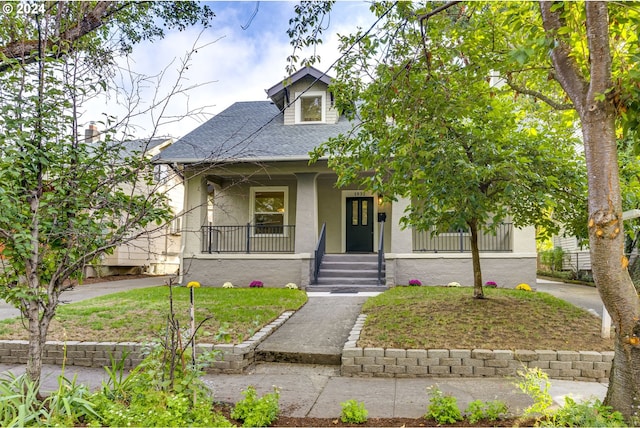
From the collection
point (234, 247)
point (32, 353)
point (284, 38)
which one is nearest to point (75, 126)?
point (32, 353)

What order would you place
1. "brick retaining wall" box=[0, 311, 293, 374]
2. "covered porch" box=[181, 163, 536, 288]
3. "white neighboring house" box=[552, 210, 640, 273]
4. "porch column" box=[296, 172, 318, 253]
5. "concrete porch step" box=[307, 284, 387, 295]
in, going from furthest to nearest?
1. "white neighboring house" box=[552, 210, 640, 273]
2. "porch column" box=[296, 172, 318, 253]
3. "covered porch" box=[181, 163, 536, 288]
4. "concrete porch step" box=[307, 284, 387, 295]
5. "brick retaining wall" box=[0, 311, 293, 374]

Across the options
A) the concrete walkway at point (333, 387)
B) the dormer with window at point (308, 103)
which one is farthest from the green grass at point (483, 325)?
the dormer with window at point (308, 103)

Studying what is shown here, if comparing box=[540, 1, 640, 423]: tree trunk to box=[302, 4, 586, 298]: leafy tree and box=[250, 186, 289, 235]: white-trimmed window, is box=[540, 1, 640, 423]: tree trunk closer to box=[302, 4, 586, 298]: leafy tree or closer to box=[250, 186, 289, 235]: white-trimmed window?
box=[302, 4, 586, 298]: leafy tree

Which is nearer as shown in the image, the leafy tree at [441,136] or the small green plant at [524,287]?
the leafy tree at [441,136]

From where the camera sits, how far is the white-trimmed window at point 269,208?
1310cm

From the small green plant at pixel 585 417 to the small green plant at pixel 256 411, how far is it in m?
1.92

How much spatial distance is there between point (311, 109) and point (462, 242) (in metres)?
6.07

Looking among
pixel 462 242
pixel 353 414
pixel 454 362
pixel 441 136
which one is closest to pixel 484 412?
pixel 353 414

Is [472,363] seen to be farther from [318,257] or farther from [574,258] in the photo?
[574,258]

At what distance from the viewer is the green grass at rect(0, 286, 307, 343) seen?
5.62 meters

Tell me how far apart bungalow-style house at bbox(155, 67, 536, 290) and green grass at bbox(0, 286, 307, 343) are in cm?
157

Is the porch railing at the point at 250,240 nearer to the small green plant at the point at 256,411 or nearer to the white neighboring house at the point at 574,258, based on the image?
the small green plant at the point at 256,411

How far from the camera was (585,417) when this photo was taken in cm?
287

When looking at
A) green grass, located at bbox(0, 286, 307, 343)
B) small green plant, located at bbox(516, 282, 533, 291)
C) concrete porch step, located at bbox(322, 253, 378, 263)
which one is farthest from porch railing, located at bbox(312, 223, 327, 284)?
small green plant, located at bbox(516, 282, 533, 291)
